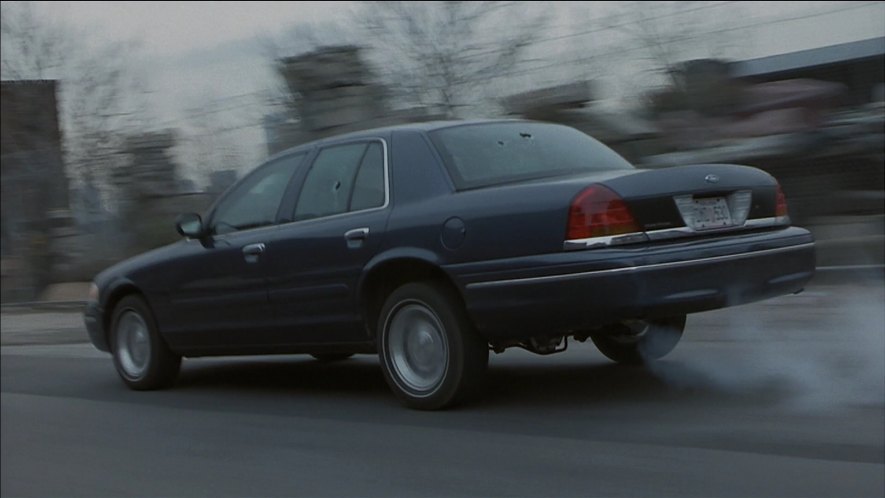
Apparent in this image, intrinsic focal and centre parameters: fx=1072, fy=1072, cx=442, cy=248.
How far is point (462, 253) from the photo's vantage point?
5.54m

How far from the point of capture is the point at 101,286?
8.06 meters

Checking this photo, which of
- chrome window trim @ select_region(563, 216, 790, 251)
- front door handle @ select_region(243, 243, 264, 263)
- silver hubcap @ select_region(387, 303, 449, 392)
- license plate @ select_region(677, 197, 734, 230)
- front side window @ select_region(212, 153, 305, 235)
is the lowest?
silver hubcap @ select_region(387, 303, 449, 392)

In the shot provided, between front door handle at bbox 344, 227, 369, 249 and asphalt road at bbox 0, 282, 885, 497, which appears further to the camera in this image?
front door handle at bbox 344, 227, 369, 249

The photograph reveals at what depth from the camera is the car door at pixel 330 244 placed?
6.09 meters

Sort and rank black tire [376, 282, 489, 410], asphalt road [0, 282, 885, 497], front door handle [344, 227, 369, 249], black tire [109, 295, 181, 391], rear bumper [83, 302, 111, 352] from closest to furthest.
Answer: asphalt road [0, 282, 885, 497] → black tire [376, 282, 489, 410] → front door handle [344, 227, 369, 249] → black tire [109, 295, 181, 391] → rear bumper [83, 302, 111, 352]

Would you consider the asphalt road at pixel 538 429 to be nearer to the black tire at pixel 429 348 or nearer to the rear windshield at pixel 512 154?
the black tire at pixel 429 348

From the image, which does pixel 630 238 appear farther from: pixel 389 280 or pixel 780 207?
pixel 389 280

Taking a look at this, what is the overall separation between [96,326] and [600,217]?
4586 millimetres

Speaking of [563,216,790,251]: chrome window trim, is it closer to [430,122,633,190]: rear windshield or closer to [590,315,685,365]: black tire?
[430,122,633,190]: rear windshield

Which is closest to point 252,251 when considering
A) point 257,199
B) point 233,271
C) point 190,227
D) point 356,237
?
point 233,271

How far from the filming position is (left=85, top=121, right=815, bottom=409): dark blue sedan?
520 cm

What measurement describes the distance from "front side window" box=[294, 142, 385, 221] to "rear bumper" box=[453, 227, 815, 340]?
988 mm

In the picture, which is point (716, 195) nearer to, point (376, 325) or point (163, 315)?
point (376, 325)

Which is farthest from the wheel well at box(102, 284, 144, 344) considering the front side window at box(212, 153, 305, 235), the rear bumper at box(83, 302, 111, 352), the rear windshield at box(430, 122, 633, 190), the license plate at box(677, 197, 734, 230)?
the license plate at box(677, 197, 734, 230)
